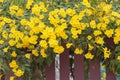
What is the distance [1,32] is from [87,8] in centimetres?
62

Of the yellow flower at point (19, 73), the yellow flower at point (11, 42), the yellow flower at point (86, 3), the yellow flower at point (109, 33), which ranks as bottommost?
the yellow flower at point (19, 73)

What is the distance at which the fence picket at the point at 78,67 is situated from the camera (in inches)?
96.7

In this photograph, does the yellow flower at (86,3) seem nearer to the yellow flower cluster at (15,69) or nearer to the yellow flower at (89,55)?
the yellow flower at (89,55)

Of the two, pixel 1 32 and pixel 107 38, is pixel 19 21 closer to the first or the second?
pixel 1 32

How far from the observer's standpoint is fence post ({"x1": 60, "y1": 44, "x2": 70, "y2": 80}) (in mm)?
2461

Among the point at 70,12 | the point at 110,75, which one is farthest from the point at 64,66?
the point at 70,12

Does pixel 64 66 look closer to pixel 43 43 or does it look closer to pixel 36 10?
pixel 43 43

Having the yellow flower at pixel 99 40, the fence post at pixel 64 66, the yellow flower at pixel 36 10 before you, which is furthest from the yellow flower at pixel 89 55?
the yellow flower at pixel 36 10

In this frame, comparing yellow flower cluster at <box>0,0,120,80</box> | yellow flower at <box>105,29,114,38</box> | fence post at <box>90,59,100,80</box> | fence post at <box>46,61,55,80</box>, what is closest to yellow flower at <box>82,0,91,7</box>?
yellow flower cluster at <box>0,0,120,80</box>

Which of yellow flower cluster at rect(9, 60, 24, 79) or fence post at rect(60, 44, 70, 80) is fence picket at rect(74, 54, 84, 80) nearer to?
fence post at rect(60, 44, 70, 80)

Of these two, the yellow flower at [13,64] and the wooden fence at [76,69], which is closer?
the yellow flower at [13,64]

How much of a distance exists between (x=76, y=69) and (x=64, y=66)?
93 millimetres

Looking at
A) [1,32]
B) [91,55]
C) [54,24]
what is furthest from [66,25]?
[1,32]

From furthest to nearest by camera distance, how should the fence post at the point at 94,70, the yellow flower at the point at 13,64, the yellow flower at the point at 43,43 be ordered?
the fence post at the point at 94,70
the yellow flower at the point at 13,64
the yellow flower at the point at 43,43
